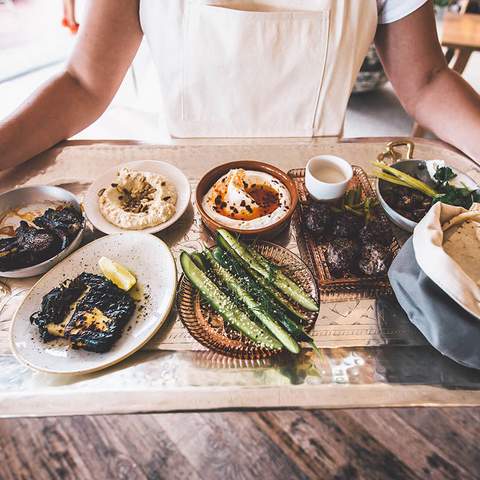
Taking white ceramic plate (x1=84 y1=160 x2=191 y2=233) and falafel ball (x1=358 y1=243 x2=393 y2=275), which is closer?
falafel ball (x1=358 y1=243 x2=393 y2=275)

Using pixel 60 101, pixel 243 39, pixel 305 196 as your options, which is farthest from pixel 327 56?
pixel 60 101

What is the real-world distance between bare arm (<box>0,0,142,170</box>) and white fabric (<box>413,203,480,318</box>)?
1.66m

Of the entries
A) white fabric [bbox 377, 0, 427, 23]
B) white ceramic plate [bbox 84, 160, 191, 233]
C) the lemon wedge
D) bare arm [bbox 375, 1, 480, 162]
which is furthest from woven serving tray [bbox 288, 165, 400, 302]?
white fabric [bbox 377, 0, 427, 23]

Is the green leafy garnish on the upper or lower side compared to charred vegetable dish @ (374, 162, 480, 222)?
upper

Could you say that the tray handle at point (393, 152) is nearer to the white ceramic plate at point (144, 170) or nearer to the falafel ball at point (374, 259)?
the falafel ball at point (374, 259)

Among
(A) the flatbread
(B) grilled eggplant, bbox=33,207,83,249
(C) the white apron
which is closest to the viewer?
(A) the flatbread

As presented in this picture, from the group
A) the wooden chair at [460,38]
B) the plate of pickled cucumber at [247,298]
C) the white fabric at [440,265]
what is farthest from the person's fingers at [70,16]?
the white fabric at [440,265]

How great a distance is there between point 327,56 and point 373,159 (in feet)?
1.88

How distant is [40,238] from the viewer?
1.47m

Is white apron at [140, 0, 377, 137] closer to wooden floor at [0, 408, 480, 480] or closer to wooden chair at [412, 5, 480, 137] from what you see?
wooden floor at [0, 408, 480, 480]

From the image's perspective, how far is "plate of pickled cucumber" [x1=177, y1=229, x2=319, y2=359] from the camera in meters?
1.30

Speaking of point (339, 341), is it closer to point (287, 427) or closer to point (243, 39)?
point (287, 427)

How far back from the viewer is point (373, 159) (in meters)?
2.00

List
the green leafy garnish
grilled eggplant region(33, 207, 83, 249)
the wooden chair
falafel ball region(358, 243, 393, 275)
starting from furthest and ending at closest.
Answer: the wooden chair
the green leafy garnish
grilled eggplant region(33, 207, 83, 249)
falafel ball region(358, 243, 393, 275)
